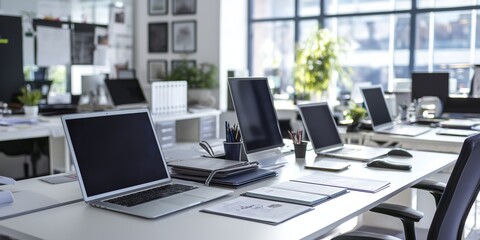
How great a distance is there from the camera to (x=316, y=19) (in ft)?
26.2

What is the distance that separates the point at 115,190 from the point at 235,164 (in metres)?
0.54

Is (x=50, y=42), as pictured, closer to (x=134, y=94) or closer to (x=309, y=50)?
(x=134, y=94)

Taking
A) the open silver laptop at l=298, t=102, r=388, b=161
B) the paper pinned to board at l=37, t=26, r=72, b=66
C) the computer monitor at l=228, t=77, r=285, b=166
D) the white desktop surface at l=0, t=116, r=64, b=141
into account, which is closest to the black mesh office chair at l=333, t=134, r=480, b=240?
the computer monitor at l=228, t=77, r=285, b=166

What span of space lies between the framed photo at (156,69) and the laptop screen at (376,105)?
4740 millimetres

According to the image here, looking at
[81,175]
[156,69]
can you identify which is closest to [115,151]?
[81,175]

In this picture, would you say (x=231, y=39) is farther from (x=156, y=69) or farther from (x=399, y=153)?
(x=399, y=153)

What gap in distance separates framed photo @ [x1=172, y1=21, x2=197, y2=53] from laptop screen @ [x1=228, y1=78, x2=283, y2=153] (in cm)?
543

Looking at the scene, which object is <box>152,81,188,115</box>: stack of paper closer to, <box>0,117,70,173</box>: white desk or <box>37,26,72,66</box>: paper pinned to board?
<box>0,117,70,173</box>: white desk

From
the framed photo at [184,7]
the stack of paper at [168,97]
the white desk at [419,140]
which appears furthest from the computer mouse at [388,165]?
the framed photo at [184,7]

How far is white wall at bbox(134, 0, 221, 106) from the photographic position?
25.9 feet

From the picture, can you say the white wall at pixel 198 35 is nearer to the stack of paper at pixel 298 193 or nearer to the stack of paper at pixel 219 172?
the stack of paper at pixel 219 172

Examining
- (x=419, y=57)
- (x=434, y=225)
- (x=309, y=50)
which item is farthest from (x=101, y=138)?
(x=419, y=57)

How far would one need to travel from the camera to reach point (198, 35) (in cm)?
807

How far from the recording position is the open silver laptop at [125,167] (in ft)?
5.83
